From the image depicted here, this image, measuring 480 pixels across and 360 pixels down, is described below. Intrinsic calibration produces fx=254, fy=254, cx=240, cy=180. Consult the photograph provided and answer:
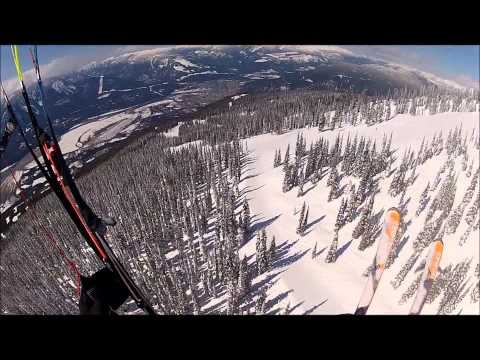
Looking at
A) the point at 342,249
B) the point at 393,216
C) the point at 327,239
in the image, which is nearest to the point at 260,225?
the point at 327,239

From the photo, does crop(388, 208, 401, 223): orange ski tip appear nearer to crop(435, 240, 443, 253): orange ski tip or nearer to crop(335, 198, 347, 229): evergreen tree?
crop(435, 240, 443, 253): orange ski tip

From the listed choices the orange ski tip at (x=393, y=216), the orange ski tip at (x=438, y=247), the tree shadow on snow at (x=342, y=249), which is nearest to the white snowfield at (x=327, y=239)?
the tree shadow on snow at (x=342, y=249)

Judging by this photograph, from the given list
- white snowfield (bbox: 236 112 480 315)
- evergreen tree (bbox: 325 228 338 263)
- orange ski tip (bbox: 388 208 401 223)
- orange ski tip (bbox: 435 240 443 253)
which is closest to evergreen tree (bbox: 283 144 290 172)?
white snowfield (bbox: 236 112 480 315)

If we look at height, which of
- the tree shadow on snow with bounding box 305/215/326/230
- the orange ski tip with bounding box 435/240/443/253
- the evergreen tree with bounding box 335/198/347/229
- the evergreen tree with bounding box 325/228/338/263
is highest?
the orange ski tip with bounding box 435/240/443/253

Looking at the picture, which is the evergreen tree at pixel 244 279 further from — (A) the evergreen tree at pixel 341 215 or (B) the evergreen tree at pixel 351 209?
(B) the evergreen tree at pixel 351 209

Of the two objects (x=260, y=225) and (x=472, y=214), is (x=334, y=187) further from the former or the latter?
(x=472, y=214)

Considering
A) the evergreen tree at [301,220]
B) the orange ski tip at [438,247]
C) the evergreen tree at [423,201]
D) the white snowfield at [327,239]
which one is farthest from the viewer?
the evergreen tree at [301,220]
